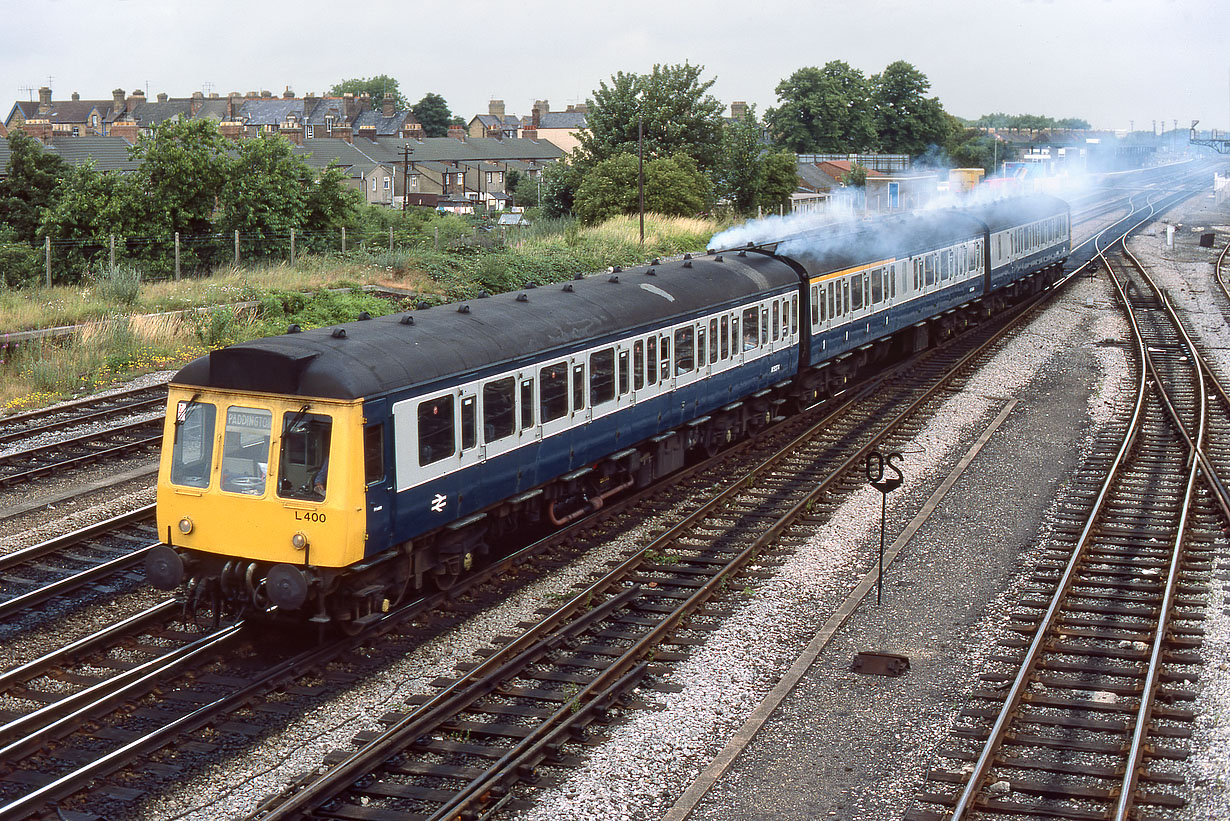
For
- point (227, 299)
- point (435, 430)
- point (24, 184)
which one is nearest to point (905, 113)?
point (24, 184)

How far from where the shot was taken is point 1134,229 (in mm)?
67500

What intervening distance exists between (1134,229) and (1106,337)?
3962 centimetres

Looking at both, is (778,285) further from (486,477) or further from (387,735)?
(387,735)

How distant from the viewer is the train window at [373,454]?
10953 mm

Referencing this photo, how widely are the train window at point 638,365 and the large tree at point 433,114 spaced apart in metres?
135

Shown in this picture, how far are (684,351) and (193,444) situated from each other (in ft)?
25.1

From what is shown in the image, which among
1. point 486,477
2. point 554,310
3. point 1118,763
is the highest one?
point 554,310

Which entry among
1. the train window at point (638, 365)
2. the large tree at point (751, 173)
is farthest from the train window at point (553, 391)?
the large tree at point (751, 173)

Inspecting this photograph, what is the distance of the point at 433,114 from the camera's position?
148125 mm

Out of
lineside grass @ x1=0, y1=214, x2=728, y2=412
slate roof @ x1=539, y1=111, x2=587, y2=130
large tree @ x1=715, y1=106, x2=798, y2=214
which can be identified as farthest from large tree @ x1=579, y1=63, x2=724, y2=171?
slate roof @ x1=539, y1=111, x2=587, y2=130

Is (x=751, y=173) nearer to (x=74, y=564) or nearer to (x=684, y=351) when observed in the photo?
(x=684, y=351)

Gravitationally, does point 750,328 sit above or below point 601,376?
above

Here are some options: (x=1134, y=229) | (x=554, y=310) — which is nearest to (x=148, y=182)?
(x=554, y=310)

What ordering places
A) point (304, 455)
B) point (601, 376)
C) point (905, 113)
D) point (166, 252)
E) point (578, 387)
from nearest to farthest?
point (304, 455) → point (578, 387) → point (601, 376) → point (166, 252) → point (905, 113)
